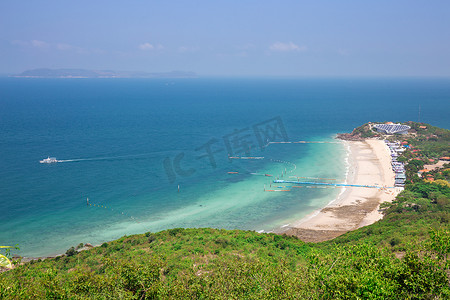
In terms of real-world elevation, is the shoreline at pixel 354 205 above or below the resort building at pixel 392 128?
below

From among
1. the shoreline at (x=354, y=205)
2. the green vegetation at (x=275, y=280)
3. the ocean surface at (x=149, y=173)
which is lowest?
the shoreline at (x=354, y=205)

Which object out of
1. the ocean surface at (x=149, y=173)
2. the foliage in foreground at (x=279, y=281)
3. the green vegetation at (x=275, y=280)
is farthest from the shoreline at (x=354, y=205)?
the foliage in foreground at (x=279, y=281)

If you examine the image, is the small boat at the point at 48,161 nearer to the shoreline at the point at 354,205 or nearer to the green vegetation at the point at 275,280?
the green vegetation at the point at 275,280

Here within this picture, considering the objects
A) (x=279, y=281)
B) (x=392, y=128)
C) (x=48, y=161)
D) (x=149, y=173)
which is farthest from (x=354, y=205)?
(x=48, y=161)

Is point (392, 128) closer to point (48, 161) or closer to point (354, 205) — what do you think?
point (354, 205)

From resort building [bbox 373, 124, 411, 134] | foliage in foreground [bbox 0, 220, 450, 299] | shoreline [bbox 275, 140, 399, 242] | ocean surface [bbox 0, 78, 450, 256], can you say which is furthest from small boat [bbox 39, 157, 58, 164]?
resort building [bbox 373, 124, 411, 134]

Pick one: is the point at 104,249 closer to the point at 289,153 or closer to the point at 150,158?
the point at 150,158

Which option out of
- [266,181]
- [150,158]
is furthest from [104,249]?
[150,158]
